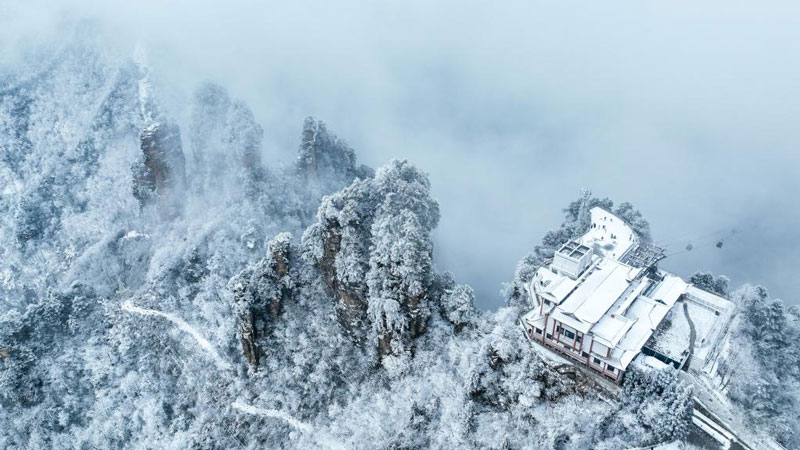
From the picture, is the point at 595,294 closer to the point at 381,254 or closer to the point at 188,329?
the point at 381,254

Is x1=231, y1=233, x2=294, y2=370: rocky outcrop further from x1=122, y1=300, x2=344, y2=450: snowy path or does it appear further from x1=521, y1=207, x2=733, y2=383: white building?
x1=521, y1=207, x2=733, y2=383: white building

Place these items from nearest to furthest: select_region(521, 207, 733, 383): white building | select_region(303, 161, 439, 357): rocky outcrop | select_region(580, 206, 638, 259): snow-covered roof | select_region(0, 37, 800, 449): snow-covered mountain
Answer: select_region(521, 207, 733, 383): white building
select_region(0, 37, 800, 449): snow-covered mountain
select_region(303, 161, 439, 357): rocky outcrop
select_region(580, 206, 638, 259): snow-covered roof

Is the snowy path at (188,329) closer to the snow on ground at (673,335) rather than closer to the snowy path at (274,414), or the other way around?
the snowy path at (274,414)

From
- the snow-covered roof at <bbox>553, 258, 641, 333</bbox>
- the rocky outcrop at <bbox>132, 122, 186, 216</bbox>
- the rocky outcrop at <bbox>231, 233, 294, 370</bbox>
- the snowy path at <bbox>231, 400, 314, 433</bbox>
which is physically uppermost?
the snow-covered roof at <bbox>553, 258, 641, 333</bbox>

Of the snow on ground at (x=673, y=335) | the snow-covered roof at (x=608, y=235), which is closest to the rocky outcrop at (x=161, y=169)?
the snow-covered roof at (x=608, y=235)

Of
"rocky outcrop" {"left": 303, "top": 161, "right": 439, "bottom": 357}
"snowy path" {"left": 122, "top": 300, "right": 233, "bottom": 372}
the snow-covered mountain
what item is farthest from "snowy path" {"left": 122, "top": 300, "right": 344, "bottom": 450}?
"rocky outcrop" {"left": 303, "top": 161, "right": 439, "bottom": 357}
